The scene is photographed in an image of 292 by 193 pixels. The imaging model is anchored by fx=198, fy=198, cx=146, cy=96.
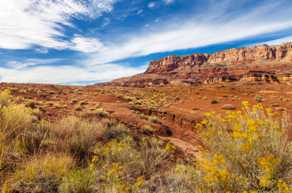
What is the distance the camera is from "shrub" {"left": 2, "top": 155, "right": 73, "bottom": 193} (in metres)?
3.00

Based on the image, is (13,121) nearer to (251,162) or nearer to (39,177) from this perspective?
(39,177)

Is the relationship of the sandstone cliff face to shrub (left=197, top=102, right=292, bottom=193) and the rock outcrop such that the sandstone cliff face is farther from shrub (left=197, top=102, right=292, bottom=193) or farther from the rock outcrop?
shrub (left=197, top=102, right=292, bottom=193)

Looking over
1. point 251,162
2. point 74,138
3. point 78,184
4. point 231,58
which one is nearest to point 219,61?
point 231,58

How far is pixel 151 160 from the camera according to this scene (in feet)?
14.3

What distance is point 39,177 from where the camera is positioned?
3145 mm

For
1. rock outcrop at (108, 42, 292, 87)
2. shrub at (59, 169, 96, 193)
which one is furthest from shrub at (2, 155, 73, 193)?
rock outcrop at (108, 42, 292, 87)

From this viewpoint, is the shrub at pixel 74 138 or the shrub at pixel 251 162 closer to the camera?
the shrub at pixel 251 162

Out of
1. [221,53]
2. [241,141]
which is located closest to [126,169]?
[241,141]

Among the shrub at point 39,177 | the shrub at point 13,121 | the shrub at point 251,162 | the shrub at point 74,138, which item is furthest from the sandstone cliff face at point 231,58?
the shrub at point 39,177

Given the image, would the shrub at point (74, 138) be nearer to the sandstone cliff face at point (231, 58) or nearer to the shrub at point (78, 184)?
the shrub at point (78, 184)

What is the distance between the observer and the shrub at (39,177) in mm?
2996

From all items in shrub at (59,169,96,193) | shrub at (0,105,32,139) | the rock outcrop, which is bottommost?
shrub at (59,169,96,193)

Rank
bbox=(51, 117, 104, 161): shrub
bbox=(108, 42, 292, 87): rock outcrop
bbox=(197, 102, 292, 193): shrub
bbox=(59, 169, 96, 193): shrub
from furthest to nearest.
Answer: bbox=(108, 42, 292, 87): rock outcrop < bbox=(51, 117, 104, 161): shrub < bbox=(59, 169, 96, 193): shrub < bbox=(197, 102, 292, 193): shrub

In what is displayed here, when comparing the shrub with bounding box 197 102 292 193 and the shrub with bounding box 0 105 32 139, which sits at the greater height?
the shrub with bounding box 0 105 32 139
